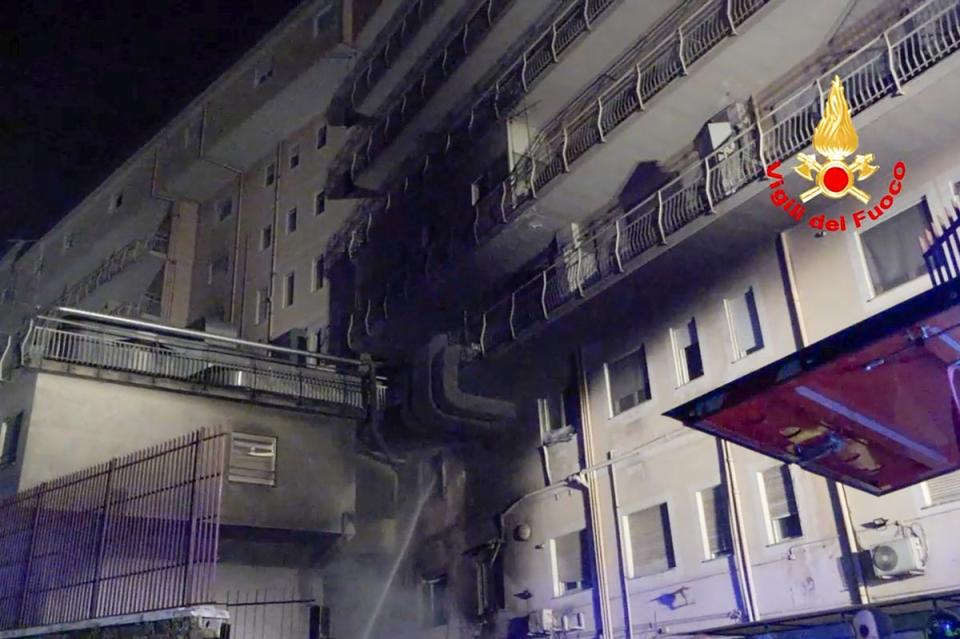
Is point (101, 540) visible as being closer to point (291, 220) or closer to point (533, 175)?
point (533, 175)

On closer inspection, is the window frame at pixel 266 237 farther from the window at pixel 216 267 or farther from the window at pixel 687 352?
the window at pixel 687 352

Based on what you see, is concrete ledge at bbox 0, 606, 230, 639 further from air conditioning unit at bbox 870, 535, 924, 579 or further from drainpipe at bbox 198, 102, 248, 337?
drainpipe at bbox 198, 102, 248, 337

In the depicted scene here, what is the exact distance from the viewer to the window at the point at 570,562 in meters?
16.5

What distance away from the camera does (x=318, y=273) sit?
27688 mm

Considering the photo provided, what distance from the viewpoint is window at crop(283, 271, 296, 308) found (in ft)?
94.6

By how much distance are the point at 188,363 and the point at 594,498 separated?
10.8 meters

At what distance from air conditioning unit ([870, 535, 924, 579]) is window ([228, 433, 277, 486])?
1369 centimetres

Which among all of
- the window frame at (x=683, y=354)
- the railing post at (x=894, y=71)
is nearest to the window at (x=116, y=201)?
the window frame at (x=683, y=354)

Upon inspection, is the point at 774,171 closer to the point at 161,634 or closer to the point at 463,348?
the point at 463,348

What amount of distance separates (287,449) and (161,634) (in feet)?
35.4

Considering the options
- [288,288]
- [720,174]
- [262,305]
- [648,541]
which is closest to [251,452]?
[648,541]

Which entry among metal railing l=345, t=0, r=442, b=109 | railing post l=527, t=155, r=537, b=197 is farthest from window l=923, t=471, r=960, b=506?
metal railing l=345, t=0, r=442, b=109

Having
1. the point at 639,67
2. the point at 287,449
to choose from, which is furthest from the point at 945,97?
the point at 287,449

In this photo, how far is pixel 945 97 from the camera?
11.5 m
